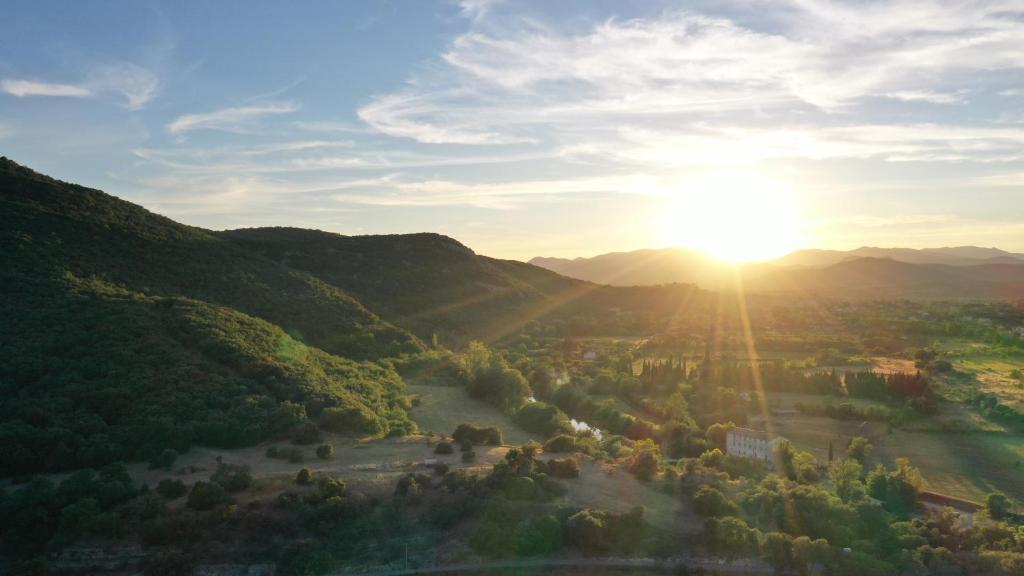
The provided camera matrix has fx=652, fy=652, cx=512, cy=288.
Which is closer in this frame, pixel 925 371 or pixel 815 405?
pixel 815 405

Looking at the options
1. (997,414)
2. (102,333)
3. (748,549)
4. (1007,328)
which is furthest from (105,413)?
(1007,328)

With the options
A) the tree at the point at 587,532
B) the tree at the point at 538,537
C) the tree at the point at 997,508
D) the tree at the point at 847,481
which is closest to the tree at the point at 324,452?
the tree at the point at 538,537

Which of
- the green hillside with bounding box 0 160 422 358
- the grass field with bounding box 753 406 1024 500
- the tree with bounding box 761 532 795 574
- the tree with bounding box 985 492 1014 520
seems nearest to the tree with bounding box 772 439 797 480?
the grass field with bounding box 753 406 1024 500

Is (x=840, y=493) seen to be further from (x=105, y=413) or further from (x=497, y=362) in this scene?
(x=105, y=413)

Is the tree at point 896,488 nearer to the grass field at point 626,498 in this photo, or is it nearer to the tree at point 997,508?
the tree at point 997,508

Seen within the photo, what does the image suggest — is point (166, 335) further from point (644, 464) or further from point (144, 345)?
point (644, 464)
